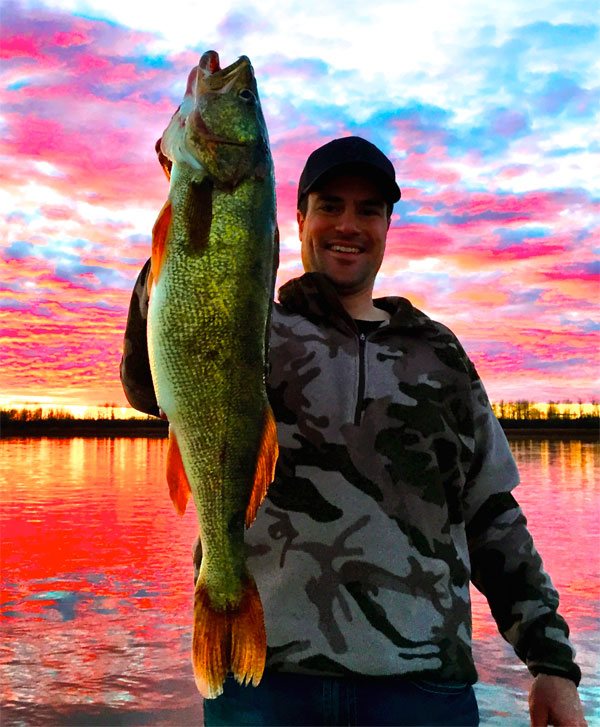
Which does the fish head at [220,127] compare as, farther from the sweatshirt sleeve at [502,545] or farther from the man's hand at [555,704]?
the man's hand at [555,704]

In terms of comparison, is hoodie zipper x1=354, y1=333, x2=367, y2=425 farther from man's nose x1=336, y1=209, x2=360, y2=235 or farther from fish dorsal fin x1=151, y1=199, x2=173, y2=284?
fish dorsal fin x1=151, y1=199, x2=173, y2=284

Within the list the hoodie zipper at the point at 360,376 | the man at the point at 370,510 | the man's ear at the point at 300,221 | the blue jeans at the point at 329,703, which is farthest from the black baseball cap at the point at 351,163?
the blue jeans at the point at 329,703

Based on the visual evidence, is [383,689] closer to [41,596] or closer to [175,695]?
[175,695]

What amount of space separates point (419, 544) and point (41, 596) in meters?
9.74

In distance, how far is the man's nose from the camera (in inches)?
135

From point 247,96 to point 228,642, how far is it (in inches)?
73.7

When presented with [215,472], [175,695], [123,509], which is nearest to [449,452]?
[215,472]

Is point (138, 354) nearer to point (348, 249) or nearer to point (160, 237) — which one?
point (160, 237)

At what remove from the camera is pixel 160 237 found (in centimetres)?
231

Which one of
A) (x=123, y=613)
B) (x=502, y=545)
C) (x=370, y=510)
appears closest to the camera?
(x=370, y=510)

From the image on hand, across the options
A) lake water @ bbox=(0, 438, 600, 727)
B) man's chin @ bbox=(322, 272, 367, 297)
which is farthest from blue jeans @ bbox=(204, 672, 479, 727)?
lake water @ bbox=(0, 438, 600, 727)

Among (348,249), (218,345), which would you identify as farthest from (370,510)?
(348,249)

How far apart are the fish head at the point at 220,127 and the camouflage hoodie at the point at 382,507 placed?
47 cm

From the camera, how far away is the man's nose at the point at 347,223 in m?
3.43
